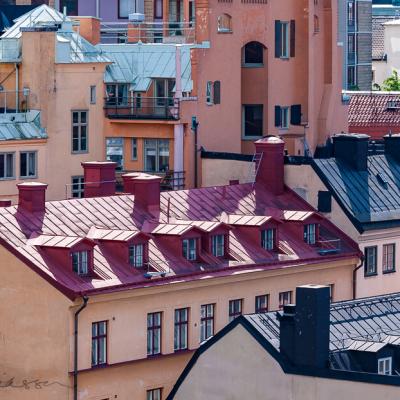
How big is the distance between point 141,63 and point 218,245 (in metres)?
22.1

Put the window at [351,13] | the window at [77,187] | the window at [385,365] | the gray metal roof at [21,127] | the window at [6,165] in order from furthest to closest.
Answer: the window at [351,13] → the window at [77,187] → the gray metal roof at [21,127] → the window at [6,165] → the window at [385,365]

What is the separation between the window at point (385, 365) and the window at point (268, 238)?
1931 cm

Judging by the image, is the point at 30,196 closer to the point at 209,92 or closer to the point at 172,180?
the point at 172,180

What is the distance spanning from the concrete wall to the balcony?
32.2 m

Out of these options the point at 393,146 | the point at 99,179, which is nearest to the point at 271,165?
the point at 393,146

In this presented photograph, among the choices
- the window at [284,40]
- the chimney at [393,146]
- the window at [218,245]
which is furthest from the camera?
the window at [284,40]

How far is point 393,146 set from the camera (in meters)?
119

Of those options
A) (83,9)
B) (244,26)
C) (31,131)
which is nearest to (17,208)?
(31,131)

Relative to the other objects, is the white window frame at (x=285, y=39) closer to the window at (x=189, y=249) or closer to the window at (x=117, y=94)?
the window at (x=117, y=94)

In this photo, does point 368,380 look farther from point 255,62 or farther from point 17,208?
point 255,62

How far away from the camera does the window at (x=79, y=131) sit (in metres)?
121

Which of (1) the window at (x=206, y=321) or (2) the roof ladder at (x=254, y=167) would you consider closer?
(1) the window at (x=206, y=321)

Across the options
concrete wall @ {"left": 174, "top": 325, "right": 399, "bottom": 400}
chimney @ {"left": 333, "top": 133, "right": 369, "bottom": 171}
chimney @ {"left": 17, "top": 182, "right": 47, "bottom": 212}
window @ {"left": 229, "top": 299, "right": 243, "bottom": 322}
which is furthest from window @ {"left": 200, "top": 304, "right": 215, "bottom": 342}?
chimney @ {"left": 333, "top": 133, "right": 369, "bottom": 171}

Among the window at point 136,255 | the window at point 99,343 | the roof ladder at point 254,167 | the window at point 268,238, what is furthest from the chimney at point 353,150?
the window at point 99,343
